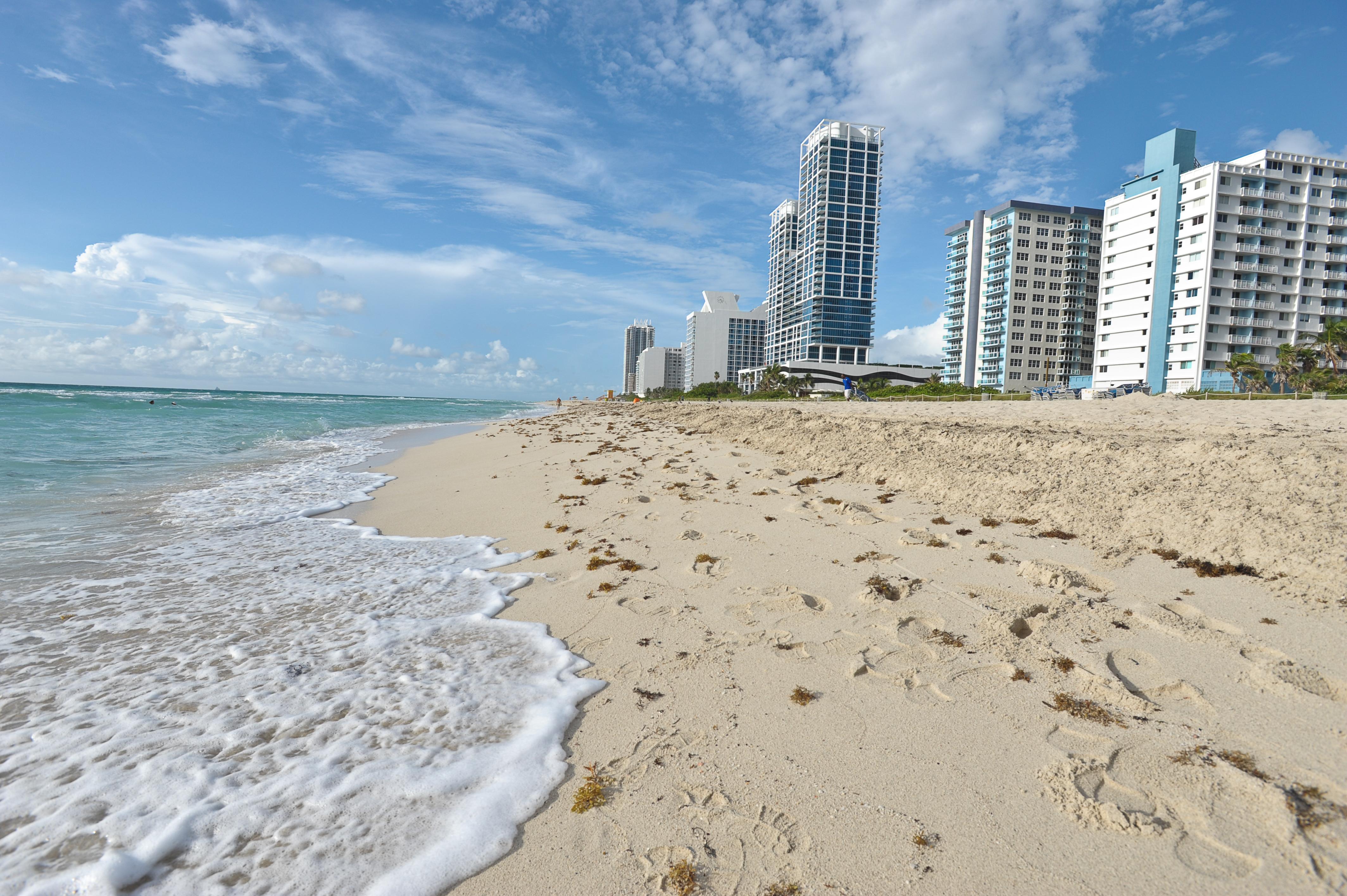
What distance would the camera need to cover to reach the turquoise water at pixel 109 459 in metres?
6.94

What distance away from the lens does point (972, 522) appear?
6418 mm

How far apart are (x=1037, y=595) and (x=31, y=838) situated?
599 centimetres

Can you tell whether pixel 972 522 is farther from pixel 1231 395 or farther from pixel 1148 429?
pixel 1231 395

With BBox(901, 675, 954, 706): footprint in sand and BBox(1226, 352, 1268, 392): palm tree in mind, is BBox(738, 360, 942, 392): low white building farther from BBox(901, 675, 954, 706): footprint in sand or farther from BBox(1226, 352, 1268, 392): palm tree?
BBox(901, 675, 954, 706): footprint in sand

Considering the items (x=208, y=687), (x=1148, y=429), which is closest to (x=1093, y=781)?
(x=208, y=687)

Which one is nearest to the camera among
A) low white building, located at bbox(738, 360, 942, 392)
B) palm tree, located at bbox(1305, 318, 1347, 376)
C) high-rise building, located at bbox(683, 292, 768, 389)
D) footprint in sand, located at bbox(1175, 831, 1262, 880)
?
footprint in sand, located at bbox(1175, 831, 1262, 880)

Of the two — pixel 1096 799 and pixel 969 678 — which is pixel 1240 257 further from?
pixel 1096 799

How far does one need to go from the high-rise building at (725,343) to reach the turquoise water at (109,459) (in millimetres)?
138671

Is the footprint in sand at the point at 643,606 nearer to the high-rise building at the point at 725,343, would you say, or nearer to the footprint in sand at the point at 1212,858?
the footprint in sand at the point at 1212,858

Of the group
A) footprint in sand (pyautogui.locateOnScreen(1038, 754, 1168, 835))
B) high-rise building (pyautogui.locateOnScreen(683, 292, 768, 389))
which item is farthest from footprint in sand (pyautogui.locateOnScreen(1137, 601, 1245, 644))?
high-rise building (pyautogui.locateOnScreen(683, 292, 768, 389))

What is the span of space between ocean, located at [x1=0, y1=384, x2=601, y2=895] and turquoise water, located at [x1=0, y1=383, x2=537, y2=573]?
5.2 inches

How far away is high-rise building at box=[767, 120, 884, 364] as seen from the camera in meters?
125

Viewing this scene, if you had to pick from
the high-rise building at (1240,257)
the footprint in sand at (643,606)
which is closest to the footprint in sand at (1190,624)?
the footprint in sand at (643,606)

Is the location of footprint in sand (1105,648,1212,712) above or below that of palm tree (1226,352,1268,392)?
below
